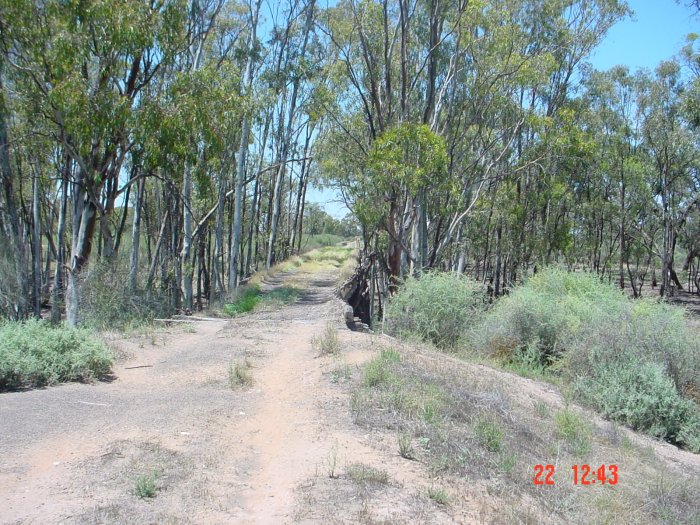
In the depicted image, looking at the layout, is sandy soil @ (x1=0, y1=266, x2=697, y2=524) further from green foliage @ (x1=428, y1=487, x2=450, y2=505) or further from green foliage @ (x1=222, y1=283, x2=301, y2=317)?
green foliage @ (x1=222, y1=283, x2=301, y2=317)

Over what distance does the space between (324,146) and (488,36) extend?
7.20 metres

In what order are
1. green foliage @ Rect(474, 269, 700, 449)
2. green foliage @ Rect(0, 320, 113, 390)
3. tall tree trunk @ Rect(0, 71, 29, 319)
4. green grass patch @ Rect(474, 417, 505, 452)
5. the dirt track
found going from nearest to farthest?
the dirt track
green grass patch @ Rect(474, 417, 505, 452)
green foliage @ Rect(0, 320, 113, 390)
green foliage @ Rect(474, 269, 700, 449)
tall tree trunk @ Rect(0, 71, 29, 319)

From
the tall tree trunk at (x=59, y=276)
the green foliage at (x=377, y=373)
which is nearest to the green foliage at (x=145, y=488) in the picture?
the green foliage at (x=377, y=373)

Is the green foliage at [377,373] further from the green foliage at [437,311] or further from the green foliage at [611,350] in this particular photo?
the green foliage at [437,311]

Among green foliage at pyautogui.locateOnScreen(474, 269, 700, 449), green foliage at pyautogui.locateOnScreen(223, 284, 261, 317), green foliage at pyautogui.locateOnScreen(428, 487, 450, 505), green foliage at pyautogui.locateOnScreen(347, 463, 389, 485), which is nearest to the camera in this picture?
green foliage at pyautogui.locateOnScreen(428, 487, 450, 505)

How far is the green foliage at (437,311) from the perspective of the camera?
15227mm

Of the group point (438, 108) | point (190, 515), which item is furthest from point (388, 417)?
point (438, 108)

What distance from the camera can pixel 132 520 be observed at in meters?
4.74

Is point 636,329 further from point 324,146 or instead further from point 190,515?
point 324,146

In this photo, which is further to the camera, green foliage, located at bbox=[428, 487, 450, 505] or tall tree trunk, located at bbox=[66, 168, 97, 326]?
tall tree trunk, located at bbox=[66, 168, 97, 326]
